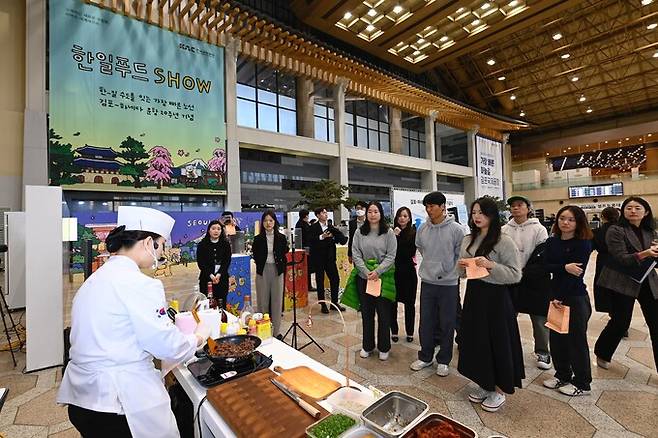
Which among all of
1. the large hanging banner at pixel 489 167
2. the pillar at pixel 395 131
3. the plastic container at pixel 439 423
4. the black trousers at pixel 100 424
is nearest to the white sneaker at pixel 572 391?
the plastic container at pixel 439 423

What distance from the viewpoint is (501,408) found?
226 centimetres

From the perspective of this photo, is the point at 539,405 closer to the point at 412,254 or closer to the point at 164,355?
the point at 412,254

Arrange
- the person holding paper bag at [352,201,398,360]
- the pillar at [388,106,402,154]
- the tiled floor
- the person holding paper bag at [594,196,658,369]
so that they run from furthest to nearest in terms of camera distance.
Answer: the pillar at [388,106,402,154] → the person holding paper bag at [352,201,398,360] → the person holding paper bag at [594,196,658,369] → the tiled floor

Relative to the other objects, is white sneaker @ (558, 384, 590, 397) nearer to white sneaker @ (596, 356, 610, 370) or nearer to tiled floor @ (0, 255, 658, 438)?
tiled floor @ (0, 255, 658, 438)

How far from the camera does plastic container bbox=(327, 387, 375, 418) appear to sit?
1.11 metres

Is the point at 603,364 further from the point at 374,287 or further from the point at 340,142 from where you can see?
the point at 340,142

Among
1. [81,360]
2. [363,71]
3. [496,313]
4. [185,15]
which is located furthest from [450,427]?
[363,71]

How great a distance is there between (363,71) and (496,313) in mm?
10320

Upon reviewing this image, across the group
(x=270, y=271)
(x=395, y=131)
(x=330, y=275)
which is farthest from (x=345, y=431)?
(x=395, y=131)

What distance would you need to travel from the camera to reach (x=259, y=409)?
1.10 m

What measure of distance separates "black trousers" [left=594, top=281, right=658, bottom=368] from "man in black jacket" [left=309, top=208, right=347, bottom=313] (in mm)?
3018

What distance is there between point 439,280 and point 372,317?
0.75 metres

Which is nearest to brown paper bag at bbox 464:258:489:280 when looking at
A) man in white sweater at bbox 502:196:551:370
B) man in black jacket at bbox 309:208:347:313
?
man in white sweater at bbox 502:196:551:370

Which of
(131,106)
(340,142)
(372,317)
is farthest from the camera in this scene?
(340,142)
